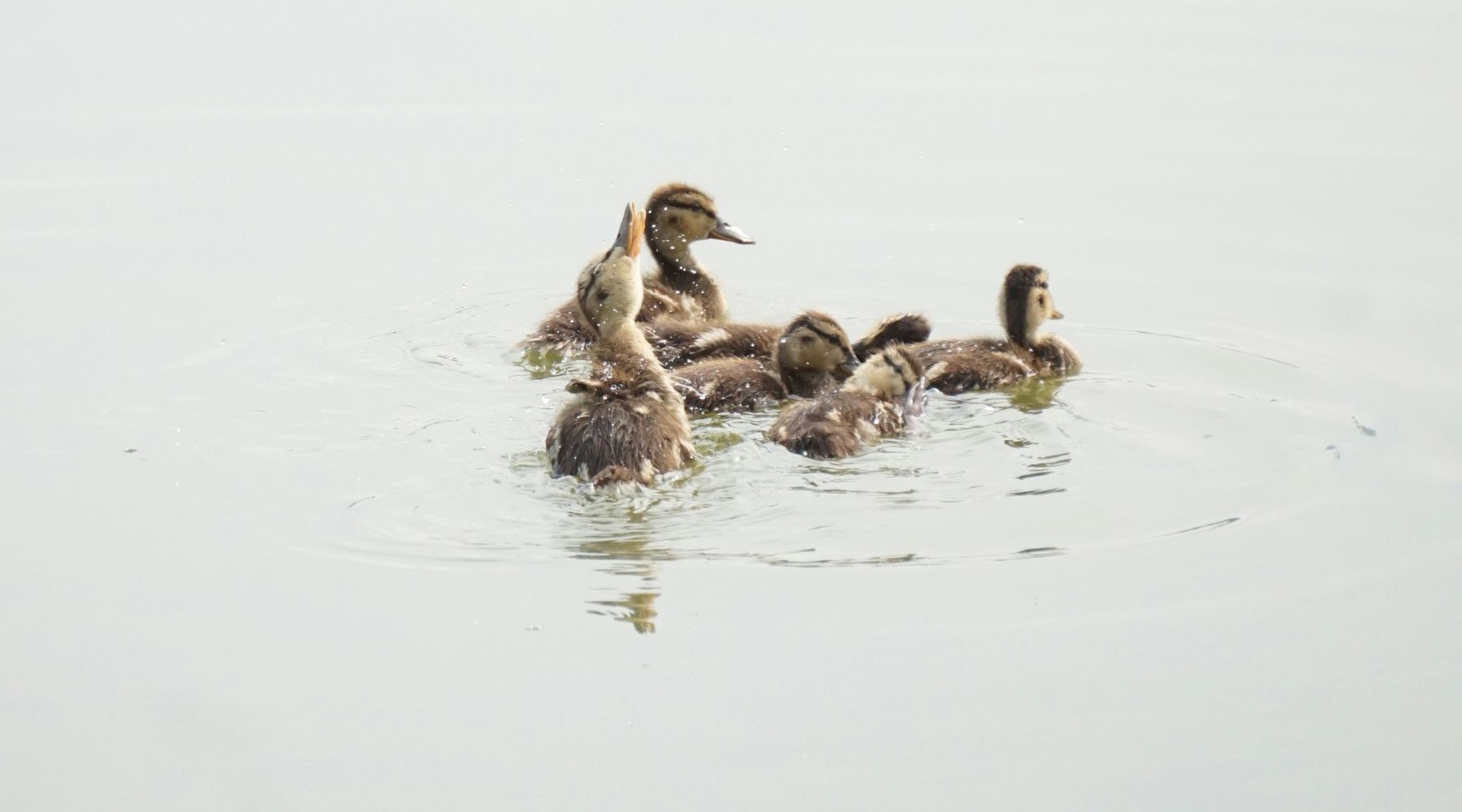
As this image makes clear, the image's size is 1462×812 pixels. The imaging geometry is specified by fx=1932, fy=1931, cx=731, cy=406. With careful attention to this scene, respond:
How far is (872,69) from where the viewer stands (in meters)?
10.9

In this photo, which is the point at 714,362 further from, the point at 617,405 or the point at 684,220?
the point at 684,220

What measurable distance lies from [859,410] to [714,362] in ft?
3.06

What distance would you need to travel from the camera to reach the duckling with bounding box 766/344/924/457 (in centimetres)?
644

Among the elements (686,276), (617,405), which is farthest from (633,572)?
(686,276)

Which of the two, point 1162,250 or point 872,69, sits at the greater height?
point 872,69

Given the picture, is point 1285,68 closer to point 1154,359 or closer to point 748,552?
point 1154,359

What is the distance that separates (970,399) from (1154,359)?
79 cm

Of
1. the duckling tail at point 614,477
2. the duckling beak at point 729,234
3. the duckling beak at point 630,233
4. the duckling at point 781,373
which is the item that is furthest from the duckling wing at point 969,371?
the duckling tail at point 614,477

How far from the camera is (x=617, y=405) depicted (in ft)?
20.6

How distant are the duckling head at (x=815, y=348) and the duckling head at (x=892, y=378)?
26cm

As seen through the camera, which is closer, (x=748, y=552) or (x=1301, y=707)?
(x=1301, y=707)

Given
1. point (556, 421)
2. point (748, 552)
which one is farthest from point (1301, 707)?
point (556, 421)

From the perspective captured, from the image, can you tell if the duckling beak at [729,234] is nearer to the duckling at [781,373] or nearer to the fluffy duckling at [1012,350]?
the duckling at [781,373]

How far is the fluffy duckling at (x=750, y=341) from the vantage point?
7633 mm
